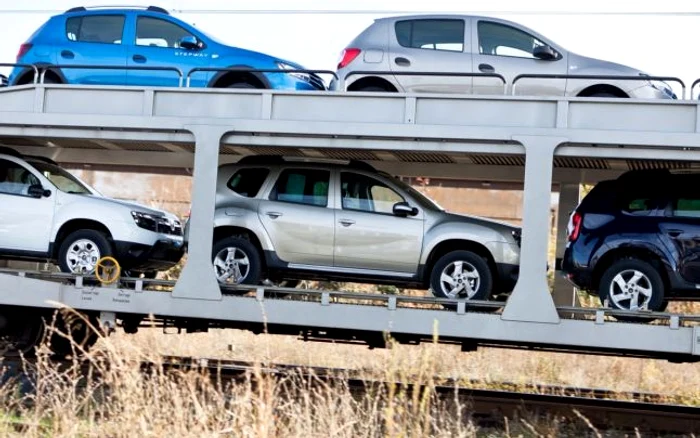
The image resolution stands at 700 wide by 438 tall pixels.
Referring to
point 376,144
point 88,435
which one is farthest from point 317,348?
point 88,435

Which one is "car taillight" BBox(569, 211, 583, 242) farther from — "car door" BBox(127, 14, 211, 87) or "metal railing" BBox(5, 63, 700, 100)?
"car door" BBox(127, 14, 211, 87)

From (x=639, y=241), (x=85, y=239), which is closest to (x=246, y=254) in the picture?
(x=85, y=239)

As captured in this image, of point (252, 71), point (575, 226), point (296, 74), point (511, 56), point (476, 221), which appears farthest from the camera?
point (296, 74)

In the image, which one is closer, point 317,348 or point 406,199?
point 406,199

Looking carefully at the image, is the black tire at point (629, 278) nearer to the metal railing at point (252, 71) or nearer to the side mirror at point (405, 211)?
the side mirror at point (405, 211)

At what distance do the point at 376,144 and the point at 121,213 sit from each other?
112 inches

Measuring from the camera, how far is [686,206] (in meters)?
9.01

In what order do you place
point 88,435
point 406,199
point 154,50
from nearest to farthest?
1. point 88,435
2. point 406,199
3. point 154,50

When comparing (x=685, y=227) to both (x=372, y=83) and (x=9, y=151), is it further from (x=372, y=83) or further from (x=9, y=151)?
(x=9, y=151)

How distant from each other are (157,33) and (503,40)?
3.83 meters

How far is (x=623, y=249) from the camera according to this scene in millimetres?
8984

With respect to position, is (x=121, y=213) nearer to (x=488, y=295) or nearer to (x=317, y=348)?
(x=488, y=295)

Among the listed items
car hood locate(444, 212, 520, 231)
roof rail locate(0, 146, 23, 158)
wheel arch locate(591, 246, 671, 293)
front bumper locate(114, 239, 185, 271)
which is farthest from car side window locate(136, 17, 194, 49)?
wheel arch locate(591, 246, 671, 293)

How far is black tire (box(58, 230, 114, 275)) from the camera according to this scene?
9.99 metres
